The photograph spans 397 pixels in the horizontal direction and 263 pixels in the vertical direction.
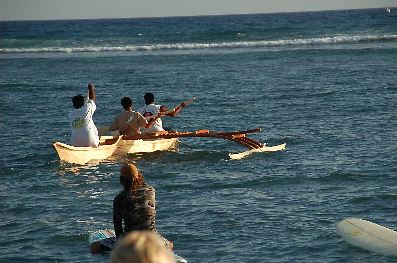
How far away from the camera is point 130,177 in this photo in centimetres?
840

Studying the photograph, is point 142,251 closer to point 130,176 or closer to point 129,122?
point 130,176

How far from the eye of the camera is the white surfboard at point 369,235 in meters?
10.7

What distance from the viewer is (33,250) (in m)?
11.4

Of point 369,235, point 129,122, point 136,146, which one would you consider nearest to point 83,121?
point 129,122

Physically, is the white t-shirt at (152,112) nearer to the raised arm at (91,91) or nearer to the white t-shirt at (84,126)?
the white t-shirt at (84,126)

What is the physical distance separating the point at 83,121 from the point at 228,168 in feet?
8.72

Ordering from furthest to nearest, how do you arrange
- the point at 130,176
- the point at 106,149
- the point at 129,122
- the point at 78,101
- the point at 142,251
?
the point at 129,122
the point at 106,149
the point at 78,101
the point at 130,176
the point at 142,251

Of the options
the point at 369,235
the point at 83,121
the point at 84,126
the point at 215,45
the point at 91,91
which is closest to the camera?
the point at 369,235

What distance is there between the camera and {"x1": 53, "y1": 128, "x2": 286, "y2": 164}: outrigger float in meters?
16.3

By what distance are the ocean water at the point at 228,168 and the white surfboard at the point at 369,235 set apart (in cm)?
11

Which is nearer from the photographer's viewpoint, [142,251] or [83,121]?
[142,251]

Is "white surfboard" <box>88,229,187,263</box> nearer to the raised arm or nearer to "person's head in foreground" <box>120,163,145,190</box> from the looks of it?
"person's head in foreground" <box>120,163,145,190</box>

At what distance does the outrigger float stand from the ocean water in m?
0.19

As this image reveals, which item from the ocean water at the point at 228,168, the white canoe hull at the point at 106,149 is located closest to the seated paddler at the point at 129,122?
the white canoe hull at the point at 106,149
